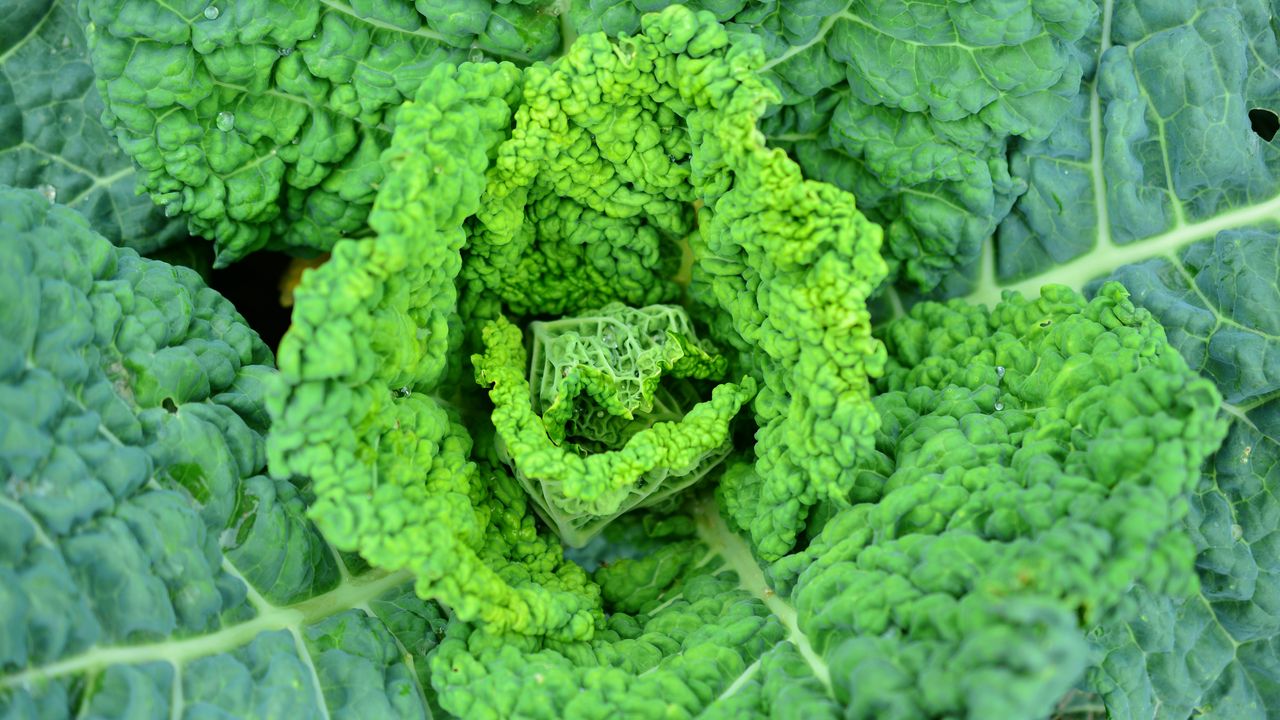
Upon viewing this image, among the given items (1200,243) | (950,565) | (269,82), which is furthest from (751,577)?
(269,82)

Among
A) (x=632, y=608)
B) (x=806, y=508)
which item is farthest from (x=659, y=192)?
(x=632, y=608)

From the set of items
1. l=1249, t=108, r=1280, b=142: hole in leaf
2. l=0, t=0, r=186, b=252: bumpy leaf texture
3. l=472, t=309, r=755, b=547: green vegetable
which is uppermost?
l=1249, t=108, r=1280, b=142: hole in leaf

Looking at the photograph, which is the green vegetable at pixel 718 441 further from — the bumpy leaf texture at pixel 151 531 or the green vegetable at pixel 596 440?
the bumpy leaf texture at pixel 151 531

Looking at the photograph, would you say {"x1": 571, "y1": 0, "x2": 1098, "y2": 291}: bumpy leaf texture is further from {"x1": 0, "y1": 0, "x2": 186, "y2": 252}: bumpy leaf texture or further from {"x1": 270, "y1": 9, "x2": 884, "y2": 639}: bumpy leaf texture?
{"x1": 0, "y1": 0, "x2": 186, "y2": 252}: bumpy leaf texture

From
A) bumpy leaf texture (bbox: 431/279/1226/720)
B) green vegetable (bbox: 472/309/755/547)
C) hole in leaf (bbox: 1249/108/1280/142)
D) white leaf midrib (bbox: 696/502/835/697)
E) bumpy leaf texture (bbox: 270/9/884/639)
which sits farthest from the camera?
hole in leaf (bbox: 1249/108/1280/142)

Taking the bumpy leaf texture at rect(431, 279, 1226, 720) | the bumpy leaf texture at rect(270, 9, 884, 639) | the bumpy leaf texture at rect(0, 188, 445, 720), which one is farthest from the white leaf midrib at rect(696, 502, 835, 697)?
the bumpy leaf texture at rect(0, 188, 445, 720)

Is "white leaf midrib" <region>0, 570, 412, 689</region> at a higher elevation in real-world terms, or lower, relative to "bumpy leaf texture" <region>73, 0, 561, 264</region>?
lower

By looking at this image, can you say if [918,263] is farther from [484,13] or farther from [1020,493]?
[484,13]
